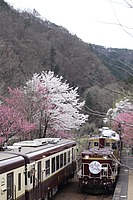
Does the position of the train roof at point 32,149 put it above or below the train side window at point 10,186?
above

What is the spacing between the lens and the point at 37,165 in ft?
42.3

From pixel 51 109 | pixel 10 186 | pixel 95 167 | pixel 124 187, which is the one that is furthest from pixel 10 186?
pixel 51 109

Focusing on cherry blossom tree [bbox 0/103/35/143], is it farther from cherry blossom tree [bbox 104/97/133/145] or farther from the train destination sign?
cherry blossom tree [bbox 104/97/133/145]

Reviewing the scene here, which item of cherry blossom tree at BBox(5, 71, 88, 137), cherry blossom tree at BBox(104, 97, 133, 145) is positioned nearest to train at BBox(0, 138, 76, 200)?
cherry blossom tree at BBox(104, 97, 133, 145)

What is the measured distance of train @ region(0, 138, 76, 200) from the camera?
1002 cm

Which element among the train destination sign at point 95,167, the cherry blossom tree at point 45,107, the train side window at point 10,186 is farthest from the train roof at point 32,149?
the cherry blossom tree at point 45,107

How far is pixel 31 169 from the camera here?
1205 centimetres

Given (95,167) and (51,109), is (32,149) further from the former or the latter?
(51,109)

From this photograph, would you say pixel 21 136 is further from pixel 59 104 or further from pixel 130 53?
pixel 130 53

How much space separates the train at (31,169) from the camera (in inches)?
394

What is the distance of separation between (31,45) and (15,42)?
2.59 m

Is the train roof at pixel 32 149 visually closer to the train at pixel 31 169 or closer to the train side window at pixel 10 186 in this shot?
the train at pixel 31 169

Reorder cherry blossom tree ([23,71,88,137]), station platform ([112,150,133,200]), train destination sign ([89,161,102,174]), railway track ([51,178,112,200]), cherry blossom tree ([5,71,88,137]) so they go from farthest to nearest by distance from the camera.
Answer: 1. cherry blossom tree ([23,71,88,137])
2. cherry blossom tree ([5,71,88,137])
3. train destination sign ([89,161,102,174])
4. railway track ([51,178,112,200])
5. station platform ([112,150,133,200])

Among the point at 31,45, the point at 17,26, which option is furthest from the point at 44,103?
the point at 17,26
